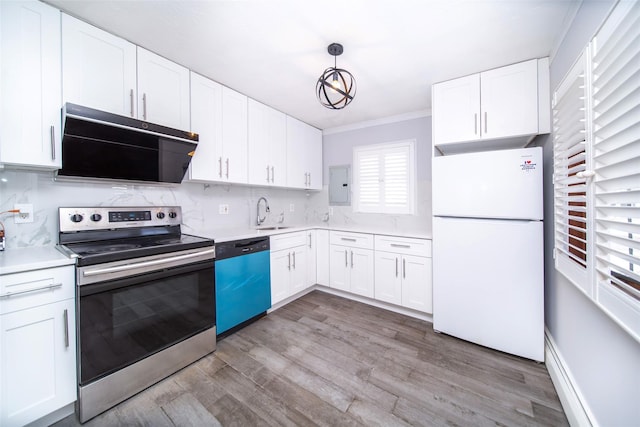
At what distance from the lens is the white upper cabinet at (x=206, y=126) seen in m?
2.18

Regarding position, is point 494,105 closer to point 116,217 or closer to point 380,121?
point 380,121

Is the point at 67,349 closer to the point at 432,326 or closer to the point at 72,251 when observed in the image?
the point at 72,251

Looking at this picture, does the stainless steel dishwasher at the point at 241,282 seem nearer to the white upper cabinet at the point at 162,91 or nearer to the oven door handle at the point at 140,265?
the oven door handle at the point at 140,265

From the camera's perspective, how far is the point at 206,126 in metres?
2.27

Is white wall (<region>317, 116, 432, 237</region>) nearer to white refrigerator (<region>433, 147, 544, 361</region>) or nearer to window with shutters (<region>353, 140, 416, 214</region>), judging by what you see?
window with shutters (<region>353, 140, 416, 214</region>)

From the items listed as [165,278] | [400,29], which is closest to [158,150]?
[165,278]

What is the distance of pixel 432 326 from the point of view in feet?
7.94

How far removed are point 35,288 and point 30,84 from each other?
1173 millimetres

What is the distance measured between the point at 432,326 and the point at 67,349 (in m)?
2.77

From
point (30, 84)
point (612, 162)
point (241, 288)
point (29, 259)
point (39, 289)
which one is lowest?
point (241, 288)

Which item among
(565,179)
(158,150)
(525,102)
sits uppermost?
(525,102)

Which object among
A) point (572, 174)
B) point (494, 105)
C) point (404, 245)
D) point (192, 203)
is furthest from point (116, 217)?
point (494, 105)

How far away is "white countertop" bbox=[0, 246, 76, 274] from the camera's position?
119 centimetres

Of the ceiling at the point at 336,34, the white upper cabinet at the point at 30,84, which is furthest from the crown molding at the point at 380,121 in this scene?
the white upper cabinet at the point at 30,84
